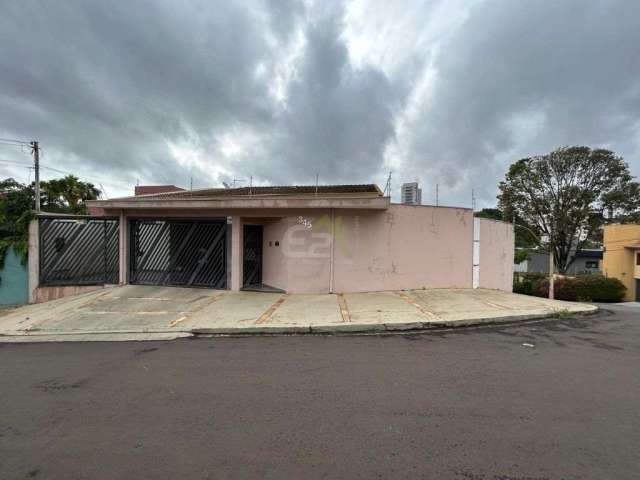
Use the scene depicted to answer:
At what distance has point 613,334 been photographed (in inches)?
252

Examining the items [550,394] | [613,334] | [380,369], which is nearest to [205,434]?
[380,369]

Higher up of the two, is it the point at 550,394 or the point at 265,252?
the point at 265,252

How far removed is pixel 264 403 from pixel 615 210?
33198 mm

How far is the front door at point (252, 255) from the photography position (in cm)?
→ 1111

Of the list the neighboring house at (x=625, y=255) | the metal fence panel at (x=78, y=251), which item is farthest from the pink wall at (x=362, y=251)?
the neighboring house at (x=625, y=255)

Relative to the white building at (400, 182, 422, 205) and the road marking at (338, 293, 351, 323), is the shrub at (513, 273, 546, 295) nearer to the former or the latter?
the white building at (400, 182, 422, 205)

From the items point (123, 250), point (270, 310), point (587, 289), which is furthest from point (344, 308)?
point (587, 289)

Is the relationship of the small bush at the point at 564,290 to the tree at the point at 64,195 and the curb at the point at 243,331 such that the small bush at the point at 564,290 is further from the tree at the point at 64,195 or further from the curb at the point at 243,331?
the tree at the point at 64,195

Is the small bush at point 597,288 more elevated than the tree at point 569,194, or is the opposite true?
the tree at point 569,194

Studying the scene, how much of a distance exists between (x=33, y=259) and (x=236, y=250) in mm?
6965

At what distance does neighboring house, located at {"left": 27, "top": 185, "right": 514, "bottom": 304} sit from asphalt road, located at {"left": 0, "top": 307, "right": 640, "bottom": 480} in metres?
4.50

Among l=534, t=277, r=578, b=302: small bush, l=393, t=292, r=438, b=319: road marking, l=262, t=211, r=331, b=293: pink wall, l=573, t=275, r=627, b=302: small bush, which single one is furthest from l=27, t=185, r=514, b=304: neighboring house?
l=573, t=275, r=627, b=302: small bush

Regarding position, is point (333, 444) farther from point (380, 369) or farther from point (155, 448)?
point (380, 369)

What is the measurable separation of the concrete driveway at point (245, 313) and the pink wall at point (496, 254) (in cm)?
178
